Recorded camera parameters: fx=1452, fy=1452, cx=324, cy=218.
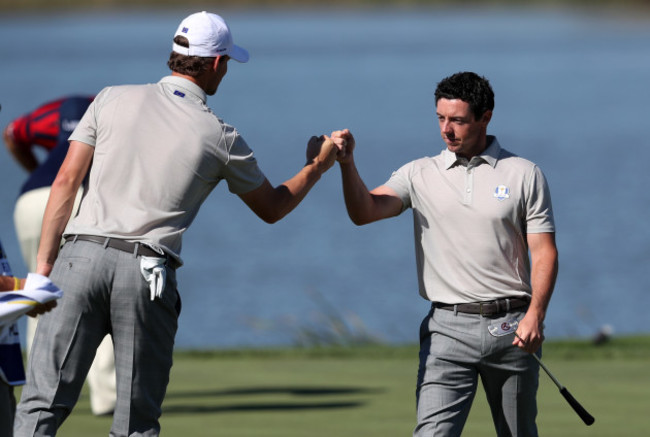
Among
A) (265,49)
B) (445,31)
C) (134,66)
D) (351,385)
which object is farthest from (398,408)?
(445,31)

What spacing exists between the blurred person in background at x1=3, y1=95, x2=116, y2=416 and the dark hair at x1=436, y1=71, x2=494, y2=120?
3.09 m

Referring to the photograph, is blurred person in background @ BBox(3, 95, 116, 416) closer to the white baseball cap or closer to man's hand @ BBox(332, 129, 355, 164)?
man's hand @ BBox(332, 129, 355, 164)

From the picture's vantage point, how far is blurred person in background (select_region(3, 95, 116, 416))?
8.31 m

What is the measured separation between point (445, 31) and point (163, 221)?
11560 cm

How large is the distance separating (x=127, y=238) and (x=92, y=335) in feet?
1.26

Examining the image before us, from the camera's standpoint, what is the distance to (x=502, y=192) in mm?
5715

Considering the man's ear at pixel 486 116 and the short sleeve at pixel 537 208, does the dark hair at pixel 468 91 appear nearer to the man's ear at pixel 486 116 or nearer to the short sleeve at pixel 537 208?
the man's ear at pixel 486 116

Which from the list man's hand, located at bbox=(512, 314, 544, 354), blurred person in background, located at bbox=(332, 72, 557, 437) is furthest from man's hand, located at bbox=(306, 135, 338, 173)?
man's hand, located at bbox=(512, 314, 544, 354)

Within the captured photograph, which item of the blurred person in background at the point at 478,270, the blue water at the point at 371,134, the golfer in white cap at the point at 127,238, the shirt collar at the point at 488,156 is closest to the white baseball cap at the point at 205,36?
the golfer in white cap at the point at 127,238

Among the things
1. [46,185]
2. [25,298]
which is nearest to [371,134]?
[46,185]

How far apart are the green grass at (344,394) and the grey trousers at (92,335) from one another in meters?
2.33

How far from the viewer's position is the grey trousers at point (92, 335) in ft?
17.5

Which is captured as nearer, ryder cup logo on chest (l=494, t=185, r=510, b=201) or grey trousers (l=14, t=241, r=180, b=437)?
grey trousers (l=14, t=241, r=180, b=437)

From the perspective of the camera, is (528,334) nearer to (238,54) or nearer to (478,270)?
(478,270)
